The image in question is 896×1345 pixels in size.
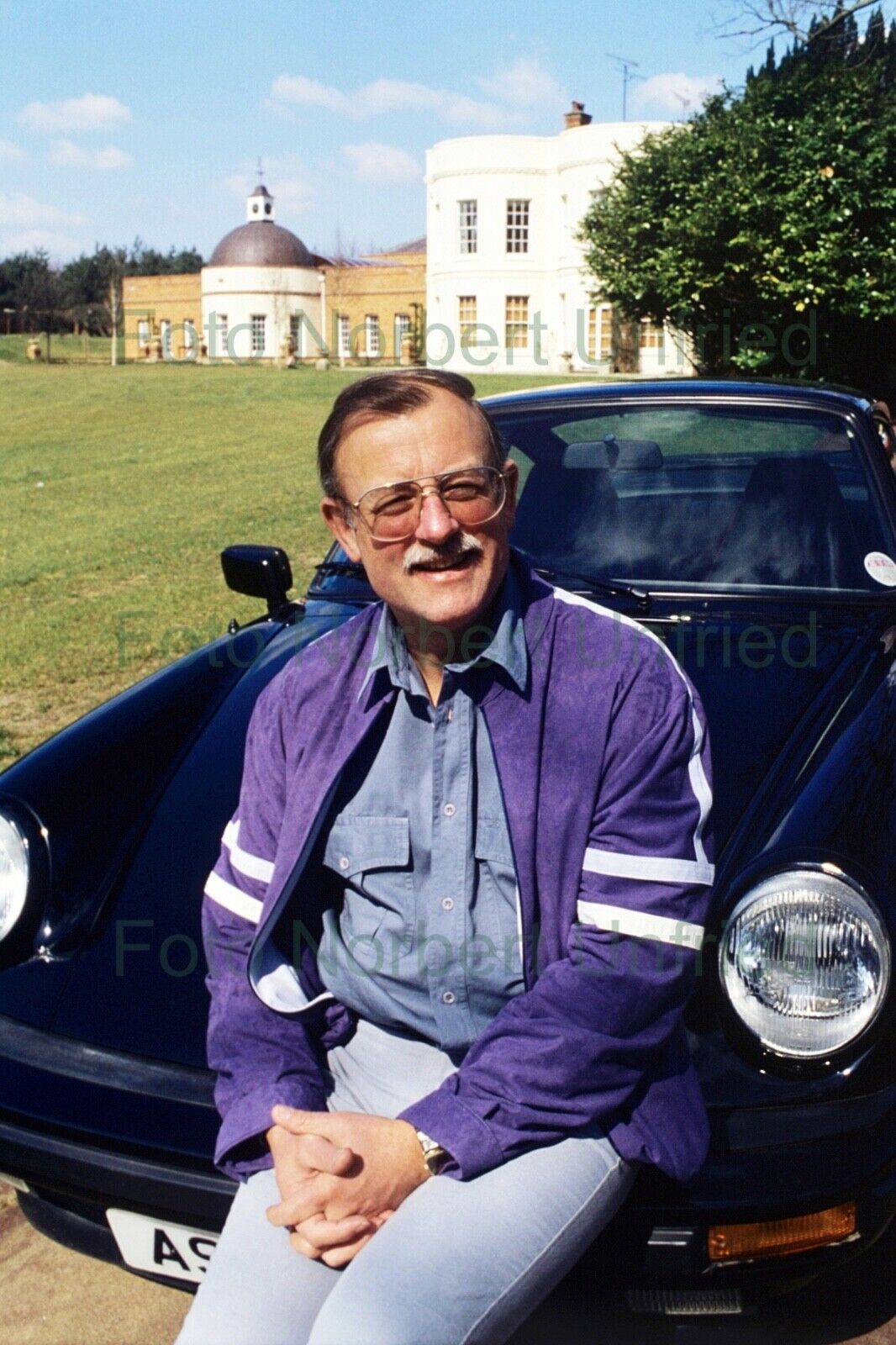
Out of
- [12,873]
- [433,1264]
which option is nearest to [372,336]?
[12,873]

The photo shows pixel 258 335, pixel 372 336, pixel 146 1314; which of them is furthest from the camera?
pixel 258 335

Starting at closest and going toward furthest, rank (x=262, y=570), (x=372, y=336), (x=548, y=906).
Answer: (x=548, y=906) < (x=262, y=570) < (x=372, y=336)

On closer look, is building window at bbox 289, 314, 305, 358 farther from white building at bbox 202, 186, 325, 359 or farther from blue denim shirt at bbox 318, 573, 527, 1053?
blue denim shirt at bbox 318, 573, 527, 1053

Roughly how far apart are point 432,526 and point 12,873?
45.3 inches

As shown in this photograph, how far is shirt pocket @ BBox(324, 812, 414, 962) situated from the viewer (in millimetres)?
2088

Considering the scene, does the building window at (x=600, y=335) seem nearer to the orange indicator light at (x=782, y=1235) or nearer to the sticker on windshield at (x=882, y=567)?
the sticker on windshield at (x=882, y=567)

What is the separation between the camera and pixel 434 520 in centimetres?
209

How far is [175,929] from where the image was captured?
2.49 m

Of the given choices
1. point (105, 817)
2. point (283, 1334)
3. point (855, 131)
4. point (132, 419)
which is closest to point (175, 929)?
point (105, 817)

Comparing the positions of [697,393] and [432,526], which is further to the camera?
[697,393]

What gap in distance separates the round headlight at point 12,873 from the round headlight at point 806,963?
1.30 m

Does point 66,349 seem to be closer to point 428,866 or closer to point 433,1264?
point 428,866

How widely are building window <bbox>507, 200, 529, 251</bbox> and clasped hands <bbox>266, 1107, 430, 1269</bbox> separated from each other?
5052 cm

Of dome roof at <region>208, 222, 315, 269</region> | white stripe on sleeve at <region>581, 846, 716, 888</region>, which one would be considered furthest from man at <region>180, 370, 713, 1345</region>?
dome roof at <region>208, 222, 315, 269</region>
